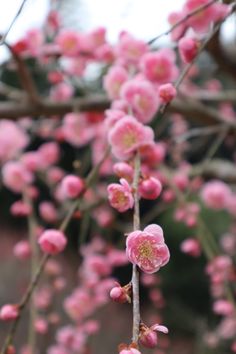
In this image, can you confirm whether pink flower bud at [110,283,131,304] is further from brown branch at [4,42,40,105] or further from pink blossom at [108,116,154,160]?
brown branch at [4,42,40,105]

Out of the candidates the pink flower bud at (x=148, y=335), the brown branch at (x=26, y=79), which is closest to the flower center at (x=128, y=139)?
the pink flower bud at (x=148, y=335)

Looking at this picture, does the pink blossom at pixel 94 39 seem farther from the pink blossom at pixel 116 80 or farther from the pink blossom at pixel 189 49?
the pink blossom at pixel 189 49

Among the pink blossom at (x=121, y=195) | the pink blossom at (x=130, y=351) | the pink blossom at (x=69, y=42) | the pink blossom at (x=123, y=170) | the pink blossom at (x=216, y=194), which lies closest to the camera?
the pink blossom at (x=130, y=351)

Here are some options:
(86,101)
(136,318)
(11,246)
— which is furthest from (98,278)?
(11,246)

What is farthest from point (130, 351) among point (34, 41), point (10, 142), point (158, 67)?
point (10, 142)

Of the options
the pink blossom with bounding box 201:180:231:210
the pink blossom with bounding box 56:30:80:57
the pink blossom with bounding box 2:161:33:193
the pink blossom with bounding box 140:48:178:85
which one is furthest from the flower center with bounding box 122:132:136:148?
the pink blossom with bounding box 201:180:231:210
